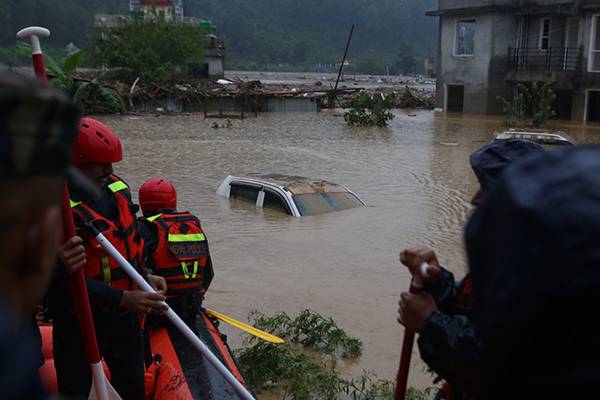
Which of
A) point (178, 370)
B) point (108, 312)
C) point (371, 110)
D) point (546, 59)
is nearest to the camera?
point (108, 312)

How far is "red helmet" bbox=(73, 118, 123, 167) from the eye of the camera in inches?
125

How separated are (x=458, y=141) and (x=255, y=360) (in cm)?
1946

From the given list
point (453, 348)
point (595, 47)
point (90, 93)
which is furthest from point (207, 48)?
point (453, 348)

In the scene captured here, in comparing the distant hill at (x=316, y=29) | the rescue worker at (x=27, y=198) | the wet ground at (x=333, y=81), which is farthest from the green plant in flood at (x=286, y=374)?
the distant hill at (x=316, y=29)

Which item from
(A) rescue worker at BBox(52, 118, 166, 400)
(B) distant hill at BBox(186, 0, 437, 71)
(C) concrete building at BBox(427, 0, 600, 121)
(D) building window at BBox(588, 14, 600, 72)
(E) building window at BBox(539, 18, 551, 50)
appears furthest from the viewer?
(B) distant hill at BBox(186, 0, 437, 71)

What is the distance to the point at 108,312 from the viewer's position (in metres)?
3.26

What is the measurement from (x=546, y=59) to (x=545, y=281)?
33.0 m

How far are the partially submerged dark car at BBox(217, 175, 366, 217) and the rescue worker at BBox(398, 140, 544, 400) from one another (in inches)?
345

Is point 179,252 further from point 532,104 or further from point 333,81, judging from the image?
point 333,81

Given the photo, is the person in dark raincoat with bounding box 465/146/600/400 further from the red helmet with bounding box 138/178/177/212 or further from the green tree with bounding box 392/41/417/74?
the green tree with bounding box 392/41/417/74

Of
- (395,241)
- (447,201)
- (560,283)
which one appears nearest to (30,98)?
(560,283)

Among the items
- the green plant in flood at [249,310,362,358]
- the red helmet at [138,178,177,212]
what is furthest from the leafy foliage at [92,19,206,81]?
the red helmet at [138,178,177,212]

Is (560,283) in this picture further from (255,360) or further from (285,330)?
(285,330)

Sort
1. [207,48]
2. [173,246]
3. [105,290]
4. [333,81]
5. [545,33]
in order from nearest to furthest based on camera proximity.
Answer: [105,290], [173,246], [545,33], [207,48], [333,81]
